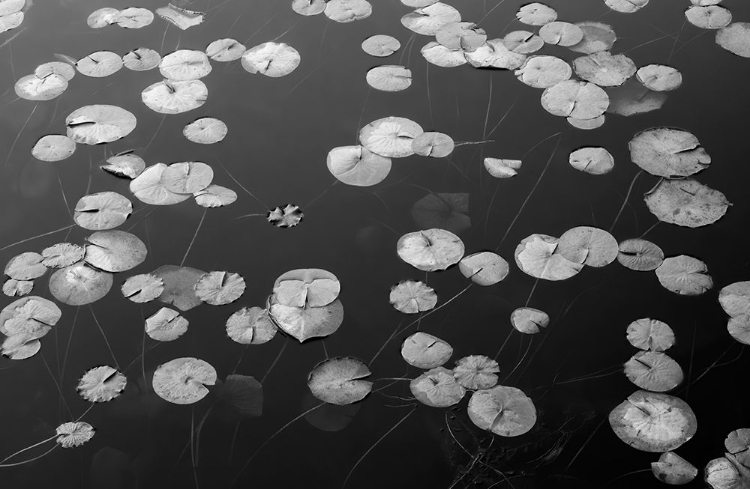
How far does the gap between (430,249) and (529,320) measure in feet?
0.83

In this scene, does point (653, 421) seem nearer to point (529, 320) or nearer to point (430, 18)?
point (529, 320)

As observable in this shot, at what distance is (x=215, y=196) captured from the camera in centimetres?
168

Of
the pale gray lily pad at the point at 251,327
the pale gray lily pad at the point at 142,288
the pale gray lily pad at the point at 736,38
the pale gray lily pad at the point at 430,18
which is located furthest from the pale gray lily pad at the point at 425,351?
the pale gray lily pad at the point at 736,38

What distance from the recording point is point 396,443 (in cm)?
127

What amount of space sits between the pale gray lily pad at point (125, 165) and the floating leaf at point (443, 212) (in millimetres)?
641

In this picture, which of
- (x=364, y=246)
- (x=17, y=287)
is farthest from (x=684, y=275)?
(x=17, y=287)

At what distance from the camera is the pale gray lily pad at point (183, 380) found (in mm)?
1349

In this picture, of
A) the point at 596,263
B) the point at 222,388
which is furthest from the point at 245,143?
the point at 596,263

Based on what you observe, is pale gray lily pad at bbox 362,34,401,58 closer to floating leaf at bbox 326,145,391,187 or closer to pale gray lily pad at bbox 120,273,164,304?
floating leaf at bbox 326,145,391,187

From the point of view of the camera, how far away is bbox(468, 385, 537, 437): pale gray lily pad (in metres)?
1.28

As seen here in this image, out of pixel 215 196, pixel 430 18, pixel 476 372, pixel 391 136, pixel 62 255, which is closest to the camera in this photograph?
pixel 476 372

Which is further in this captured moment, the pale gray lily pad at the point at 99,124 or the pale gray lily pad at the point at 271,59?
the pale gray lily pad at the point at 271,59

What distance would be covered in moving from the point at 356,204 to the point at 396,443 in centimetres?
59

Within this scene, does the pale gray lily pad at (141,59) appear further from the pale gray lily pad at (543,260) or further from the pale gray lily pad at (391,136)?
the pale gray lily pad at (543,260)
